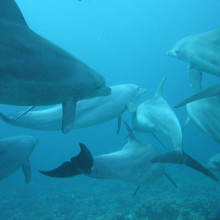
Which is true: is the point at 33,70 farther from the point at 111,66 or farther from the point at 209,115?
the point at 111,66

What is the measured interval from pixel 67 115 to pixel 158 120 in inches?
175

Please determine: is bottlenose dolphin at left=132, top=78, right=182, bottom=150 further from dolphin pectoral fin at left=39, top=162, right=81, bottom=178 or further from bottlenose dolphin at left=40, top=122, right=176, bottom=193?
dolphin pectoral fin at left=39, top=162, right=81, bottom=178

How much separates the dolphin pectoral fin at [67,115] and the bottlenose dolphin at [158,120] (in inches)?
130

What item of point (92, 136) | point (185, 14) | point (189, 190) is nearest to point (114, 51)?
point (185, 14)

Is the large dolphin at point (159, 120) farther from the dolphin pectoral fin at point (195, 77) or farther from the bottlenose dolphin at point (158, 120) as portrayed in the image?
the dolphin pectoral fin at point (195, 77)

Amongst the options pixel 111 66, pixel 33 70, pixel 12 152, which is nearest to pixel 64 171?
pixel 33 70

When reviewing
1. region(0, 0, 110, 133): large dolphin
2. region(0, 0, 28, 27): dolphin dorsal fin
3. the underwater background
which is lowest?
the underwater background

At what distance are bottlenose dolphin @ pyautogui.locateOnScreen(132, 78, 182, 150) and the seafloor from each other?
414 centimetres

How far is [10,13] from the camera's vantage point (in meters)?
3.73

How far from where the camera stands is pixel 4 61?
10.4 feet

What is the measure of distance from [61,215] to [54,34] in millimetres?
92466

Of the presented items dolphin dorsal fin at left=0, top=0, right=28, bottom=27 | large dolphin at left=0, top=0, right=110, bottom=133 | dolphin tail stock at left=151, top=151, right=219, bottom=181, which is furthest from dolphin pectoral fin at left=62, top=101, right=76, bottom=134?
dolphin tail stock at left=151, top=151, right=219, bottom=181

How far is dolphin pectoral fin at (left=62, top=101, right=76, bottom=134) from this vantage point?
159 inches

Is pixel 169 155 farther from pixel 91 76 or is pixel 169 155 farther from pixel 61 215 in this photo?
pixel 61 215
